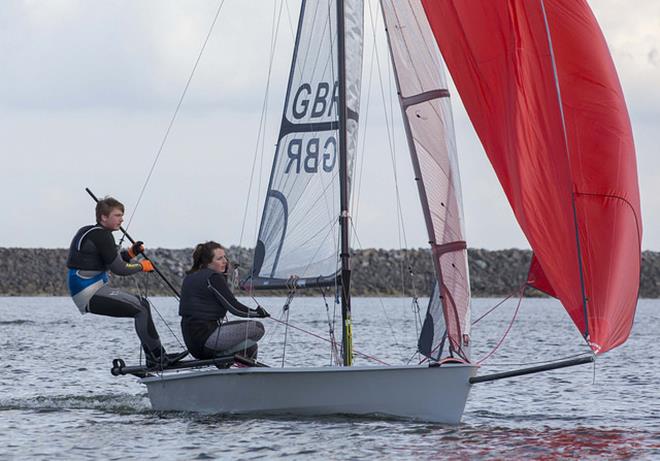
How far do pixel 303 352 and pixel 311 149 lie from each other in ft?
46.6

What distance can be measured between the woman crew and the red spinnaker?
2.93 meters

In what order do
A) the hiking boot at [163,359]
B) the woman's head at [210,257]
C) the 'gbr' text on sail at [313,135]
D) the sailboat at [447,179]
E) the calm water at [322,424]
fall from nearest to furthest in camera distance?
the sailboat at [447,179]
the calm water at [322,424]
the woman's head at [210,257]
the hiking boot at [163,359]
the 'gbr' text on sail at [313,135]

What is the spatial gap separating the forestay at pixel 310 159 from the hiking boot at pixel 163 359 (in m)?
1.12

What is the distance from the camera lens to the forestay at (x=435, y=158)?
513 inches

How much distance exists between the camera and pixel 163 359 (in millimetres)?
13586

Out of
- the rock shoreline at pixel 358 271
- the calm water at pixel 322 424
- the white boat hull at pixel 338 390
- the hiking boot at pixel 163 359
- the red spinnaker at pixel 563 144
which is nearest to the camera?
the red spinnaker at pixel 563 144

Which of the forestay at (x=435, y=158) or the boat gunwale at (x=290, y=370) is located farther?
the forestay at (x=435, y=158)

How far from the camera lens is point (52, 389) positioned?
18625mm

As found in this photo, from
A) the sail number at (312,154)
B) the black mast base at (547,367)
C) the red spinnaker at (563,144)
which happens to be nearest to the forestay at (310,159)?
the sail number at (312,154)

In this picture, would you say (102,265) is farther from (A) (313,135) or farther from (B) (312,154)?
(A) (313,135)

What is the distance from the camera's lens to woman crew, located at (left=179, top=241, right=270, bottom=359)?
13070mm

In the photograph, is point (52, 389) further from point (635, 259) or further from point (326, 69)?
point (635, 259)

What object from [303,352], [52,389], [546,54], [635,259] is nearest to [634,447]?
[635,259]

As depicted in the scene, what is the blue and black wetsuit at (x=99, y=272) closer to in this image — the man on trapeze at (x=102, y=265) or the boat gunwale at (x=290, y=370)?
the man on trapeze at (x=102, y=265)
